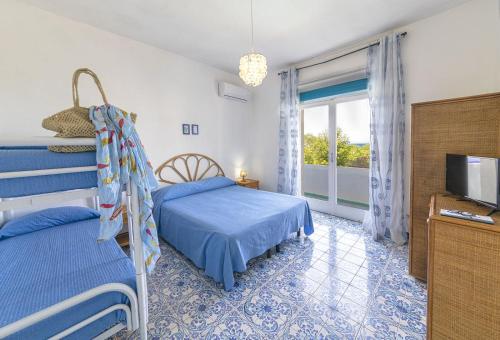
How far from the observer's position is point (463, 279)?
1203 millimetres

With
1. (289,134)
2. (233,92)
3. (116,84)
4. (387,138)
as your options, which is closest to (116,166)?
(116,84)

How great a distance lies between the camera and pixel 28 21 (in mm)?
2199

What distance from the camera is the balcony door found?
3303 mm

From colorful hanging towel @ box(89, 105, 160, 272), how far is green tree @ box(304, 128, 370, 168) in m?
3.25

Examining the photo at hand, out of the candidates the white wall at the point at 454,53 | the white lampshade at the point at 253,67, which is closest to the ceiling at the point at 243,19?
the white wall at the point at 454,53

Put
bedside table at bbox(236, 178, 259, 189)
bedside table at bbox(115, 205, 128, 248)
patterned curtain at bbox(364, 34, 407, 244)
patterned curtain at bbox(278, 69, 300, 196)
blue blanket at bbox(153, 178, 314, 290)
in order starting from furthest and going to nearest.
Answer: bedside table at bbox(236, 178, 259, 189) → patterned curtain at bbox(278, 69, 300, 196) → patterned curtain at bbox(364, 34, 407, 244) → bedside table at bbox(115, 205, 128, 248) → blue blanket at bbox(153, 178, 314, 290)

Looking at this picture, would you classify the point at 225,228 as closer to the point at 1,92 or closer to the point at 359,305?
the point at 359,305

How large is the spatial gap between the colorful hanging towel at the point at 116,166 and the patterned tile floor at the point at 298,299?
34.5 inches

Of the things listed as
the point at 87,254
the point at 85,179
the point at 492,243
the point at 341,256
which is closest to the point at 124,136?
the point at 85,179

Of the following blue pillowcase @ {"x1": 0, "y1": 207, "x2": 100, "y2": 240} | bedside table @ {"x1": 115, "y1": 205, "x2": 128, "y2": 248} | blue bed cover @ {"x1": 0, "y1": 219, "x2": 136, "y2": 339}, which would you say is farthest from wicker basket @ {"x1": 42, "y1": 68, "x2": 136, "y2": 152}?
bedside table @ {"x1": 115, "y1": 205, "x2": 128, "y2": 248}

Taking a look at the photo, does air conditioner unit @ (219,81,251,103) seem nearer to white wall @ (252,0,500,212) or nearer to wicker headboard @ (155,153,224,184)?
wicker headboard @ (155,153,224,184)

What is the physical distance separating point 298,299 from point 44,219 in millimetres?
2589

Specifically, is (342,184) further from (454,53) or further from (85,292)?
(85,292)

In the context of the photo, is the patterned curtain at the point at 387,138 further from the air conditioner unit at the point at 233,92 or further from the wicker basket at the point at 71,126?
the wicker basket at the point at 71,126
